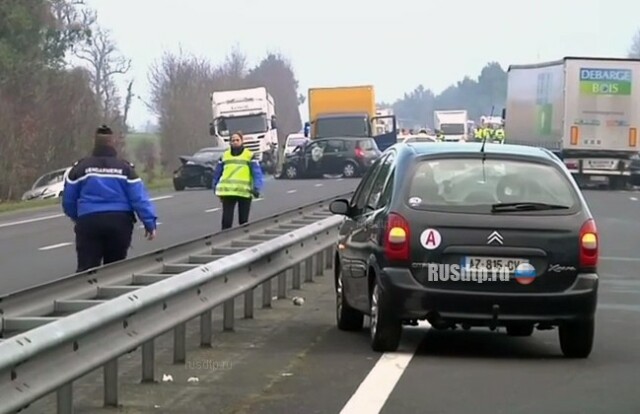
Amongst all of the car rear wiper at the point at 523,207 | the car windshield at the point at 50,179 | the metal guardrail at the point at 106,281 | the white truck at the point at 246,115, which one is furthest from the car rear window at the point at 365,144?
the car rear wiper at the point at 523,207

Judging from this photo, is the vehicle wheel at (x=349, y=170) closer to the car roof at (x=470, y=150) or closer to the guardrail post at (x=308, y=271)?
the guardrail post at (x=308, y=271)

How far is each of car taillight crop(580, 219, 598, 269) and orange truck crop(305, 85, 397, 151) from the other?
1846 inches

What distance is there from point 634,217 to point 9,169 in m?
26.3

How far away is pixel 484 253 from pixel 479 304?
0.36 meters

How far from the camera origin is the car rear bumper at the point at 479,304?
33.7 ft

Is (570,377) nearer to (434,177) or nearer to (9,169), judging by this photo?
(434,177)

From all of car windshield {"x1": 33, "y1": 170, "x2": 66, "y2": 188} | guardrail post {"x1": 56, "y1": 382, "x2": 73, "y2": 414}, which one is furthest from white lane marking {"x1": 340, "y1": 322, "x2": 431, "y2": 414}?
car windshield {"x1": 33, "y1": 170, "x2": 66, "y2": 188}

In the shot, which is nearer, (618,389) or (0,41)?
(618,389)

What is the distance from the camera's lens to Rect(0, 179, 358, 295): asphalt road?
61.6ft

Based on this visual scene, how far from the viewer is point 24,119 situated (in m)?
54.7

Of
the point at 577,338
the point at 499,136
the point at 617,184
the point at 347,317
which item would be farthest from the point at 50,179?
the point at 577,338

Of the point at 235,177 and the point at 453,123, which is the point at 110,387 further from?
the point at 453,123

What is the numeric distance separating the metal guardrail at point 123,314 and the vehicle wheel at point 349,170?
128 ft

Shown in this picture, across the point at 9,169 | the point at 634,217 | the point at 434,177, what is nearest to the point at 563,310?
the point at 434,177
